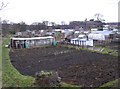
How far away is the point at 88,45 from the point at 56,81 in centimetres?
1987

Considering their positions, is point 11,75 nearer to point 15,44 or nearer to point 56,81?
point 56,81

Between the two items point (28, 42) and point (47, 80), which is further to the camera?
point (28, 42)

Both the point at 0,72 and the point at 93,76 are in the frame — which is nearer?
the point at 93,76

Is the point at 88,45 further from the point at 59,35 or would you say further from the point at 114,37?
the point at 59,35

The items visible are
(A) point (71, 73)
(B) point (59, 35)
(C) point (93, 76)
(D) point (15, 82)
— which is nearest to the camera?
(D) point (15, 82)

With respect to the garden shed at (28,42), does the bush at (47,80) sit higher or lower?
lower

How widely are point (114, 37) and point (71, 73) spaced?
23540 mm

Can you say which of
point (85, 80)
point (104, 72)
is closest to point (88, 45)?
point (104, 72)

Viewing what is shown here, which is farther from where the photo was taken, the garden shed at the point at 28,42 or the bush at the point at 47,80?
the garden shed at the point at 28,42

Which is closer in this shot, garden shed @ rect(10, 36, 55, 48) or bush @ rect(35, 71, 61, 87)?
bush @ rect(35, 71, 61, 87)

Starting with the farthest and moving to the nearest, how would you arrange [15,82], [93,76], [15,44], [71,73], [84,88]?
1. [15,44]
2. [71,73]
3. [93,76]
4. [15,82]
5. [84,88]

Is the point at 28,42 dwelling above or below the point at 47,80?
above

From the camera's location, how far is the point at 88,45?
28562 mm

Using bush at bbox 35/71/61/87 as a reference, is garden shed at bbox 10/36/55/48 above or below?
above
